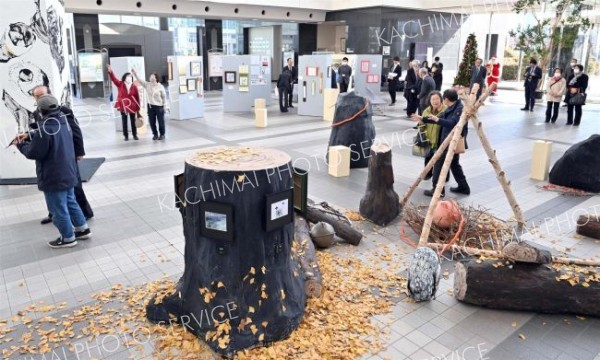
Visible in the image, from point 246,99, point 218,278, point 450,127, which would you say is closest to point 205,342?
point 218,278

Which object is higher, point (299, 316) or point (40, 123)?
point (40, 123)

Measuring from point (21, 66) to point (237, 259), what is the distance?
7.19 m

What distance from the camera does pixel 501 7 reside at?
25000 millimetres

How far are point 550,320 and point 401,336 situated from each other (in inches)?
61.2

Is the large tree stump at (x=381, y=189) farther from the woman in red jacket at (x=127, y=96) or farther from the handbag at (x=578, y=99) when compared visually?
the handbag at (x=578, y=99)

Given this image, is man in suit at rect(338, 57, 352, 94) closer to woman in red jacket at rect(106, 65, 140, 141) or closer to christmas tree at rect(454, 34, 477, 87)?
christmas tree at rect(454, 34, 477, 87)

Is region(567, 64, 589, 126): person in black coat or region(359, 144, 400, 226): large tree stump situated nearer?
region(359, 144, 400, 226): large tree stump

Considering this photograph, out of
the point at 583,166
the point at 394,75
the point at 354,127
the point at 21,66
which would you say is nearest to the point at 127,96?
the point at 21,66

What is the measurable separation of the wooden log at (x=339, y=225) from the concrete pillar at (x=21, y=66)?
19.0 ft

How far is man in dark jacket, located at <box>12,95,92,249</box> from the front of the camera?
573 cm

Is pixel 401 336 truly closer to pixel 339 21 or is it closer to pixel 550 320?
pixel 550 320

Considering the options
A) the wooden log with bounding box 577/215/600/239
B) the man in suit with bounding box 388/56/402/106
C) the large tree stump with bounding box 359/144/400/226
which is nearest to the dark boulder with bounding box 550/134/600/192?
the wooden log with bounding box 577/215/600/239

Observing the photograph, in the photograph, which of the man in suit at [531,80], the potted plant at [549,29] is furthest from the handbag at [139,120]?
the potted plant at [549,29]

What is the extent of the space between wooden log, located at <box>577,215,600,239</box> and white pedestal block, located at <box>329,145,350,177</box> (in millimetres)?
4294
